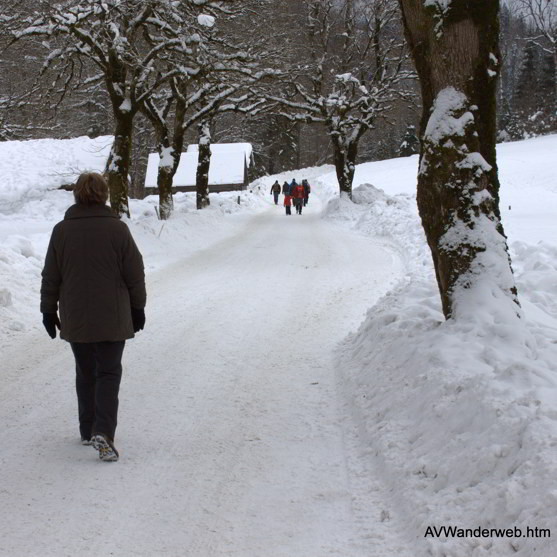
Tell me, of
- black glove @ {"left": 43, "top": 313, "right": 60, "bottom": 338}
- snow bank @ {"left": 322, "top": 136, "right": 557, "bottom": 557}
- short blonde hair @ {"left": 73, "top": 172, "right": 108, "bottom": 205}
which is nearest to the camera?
snow bank @ {"left": 322, "top": 136, "right": 557, "bottom": 557}

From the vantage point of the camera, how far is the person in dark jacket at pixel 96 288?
4180 millimetres

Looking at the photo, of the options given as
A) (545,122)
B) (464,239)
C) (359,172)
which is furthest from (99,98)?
(545,122)

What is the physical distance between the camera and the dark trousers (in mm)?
4239

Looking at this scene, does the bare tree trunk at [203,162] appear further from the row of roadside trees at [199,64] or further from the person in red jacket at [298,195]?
the person in red jacket at [298,195]

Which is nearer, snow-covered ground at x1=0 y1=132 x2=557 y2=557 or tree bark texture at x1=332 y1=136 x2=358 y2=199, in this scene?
snow-covered ground at x1=0 y1=132 x2=557 y2=557

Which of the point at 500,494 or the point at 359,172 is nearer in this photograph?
the point at 500,494

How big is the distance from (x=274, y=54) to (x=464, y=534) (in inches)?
706

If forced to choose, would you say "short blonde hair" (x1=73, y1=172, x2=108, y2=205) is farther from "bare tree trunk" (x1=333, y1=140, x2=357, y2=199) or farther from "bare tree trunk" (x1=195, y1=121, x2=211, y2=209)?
"bare tree trunk" (x1=333, y1=140, x2=357, y2=199)

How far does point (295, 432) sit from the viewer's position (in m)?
4.70

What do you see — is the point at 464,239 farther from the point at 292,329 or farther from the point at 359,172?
the point at 359,172

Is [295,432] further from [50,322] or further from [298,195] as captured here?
[298,195]

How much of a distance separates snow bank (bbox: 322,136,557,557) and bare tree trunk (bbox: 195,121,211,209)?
770 inches

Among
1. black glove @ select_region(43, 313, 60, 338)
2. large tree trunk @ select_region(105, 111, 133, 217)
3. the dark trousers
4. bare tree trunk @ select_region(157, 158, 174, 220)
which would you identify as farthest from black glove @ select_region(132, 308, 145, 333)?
bare tree trunk @ select_region(157, 158, 174, 220)

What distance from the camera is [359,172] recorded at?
171 ft
